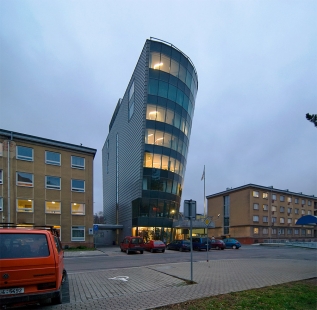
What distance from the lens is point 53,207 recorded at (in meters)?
29.3

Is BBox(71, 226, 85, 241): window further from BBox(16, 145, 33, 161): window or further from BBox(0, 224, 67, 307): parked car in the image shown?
BBox(0, 224, 67, 307): parked car

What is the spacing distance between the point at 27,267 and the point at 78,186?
1050 inches

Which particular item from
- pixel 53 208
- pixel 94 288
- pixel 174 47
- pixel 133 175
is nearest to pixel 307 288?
pixel 94 288

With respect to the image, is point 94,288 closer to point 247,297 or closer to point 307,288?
point 247,297

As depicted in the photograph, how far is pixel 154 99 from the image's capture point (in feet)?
131

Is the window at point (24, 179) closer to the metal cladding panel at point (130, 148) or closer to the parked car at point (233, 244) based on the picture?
the metal cladding panel at point (130, 148)

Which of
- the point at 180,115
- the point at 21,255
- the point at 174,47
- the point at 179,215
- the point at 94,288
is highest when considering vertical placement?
the point at 174,47

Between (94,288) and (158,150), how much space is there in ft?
106

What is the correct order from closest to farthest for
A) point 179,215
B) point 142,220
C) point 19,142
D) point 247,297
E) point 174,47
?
point 247,297 → point 19,142 → point 142,220 → point 174,47 → point 179,215

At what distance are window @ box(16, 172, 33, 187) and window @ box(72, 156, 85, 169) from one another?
Answer: 4.82m

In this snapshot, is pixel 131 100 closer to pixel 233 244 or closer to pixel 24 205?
pixel 24 205

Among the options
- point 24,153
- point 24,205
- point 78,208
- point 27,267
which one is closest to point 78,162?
point 78,208

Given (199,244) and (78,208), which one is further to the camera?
(78,208)

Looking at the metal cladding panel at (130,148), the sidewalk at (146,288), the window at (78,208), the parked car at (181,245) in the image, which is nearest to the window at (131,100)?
the metal cladding panel at (130,148)
